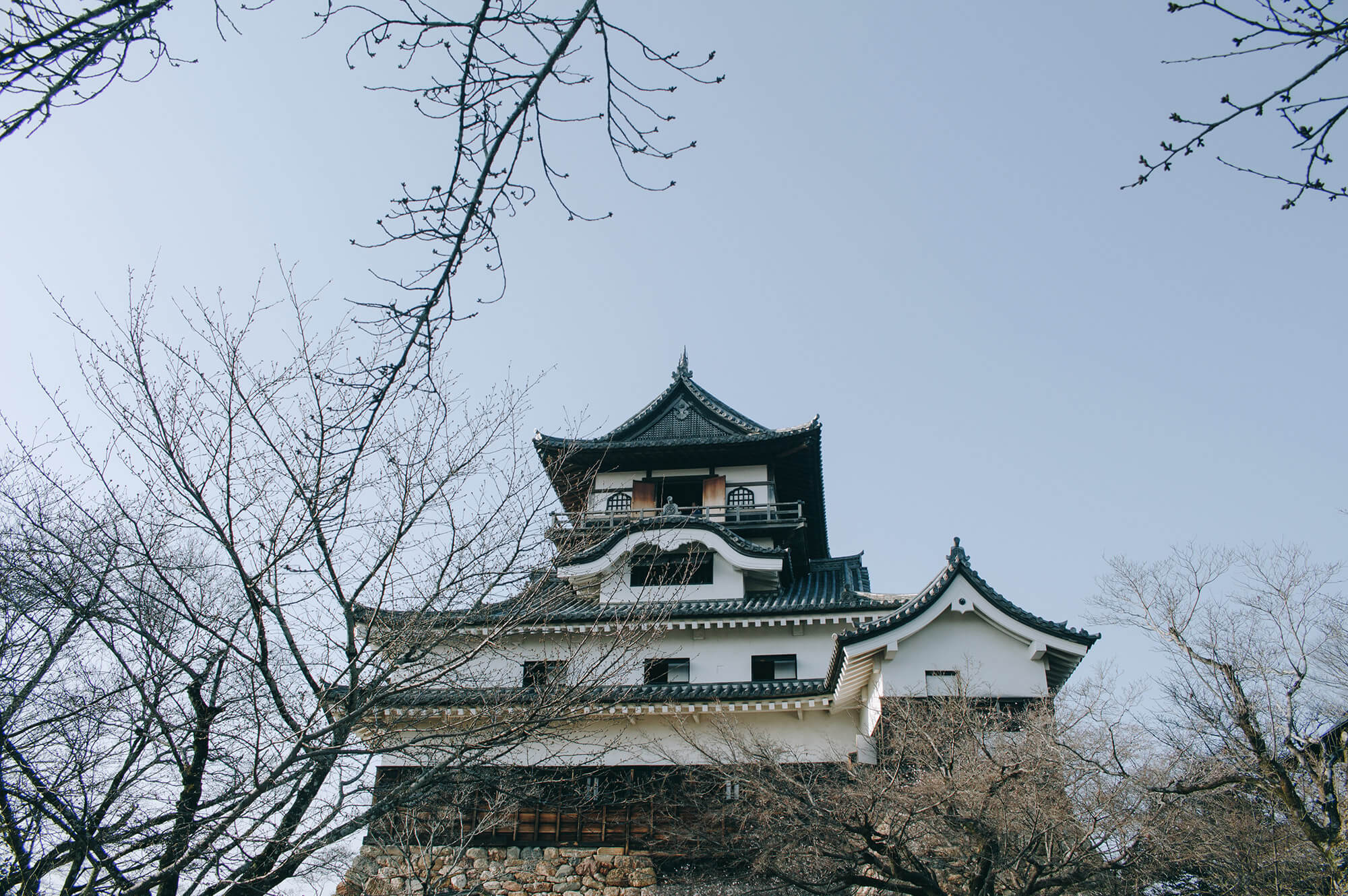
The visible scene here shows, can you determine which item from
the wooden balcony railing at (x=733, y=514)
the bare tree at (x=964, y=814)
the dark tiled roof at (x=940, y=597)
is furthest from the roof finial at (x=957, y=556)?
the wooden balcony railing at (x=733, y=514)

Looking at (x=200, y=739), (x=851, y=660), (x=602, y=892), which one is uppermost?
(x=851, y=660)

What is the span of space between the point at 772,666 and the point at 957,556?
4.35m

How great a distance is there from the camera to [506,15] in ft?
9.30

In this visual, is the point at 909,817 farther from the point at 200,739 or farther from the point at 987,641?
the point at 200,739

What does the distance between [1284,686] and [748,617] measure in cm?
841

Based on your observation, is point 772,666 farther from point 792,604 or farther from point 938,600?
point 938,600

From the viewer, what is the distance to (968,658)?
13.5 metres

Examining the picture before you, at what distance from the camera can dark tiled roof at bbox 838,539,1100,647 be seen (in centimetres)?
1337

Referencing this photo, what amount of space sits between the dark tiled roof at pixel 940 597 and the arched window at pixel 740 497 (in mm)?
7612

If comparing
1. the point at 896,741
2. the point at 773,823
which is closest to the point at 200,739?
the point at 773,823

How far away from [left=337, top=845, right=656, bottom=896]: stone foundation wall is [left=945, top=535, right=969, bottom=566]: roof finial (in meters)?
6.89

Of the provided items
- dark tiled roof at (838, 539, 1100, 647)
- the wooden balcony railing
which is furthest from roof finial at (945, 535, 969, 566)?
the wooden balcony railing

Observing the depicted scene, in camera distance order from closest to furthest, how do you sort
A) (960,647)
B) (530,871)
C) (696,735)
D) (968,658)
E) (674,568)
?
(968,658), (960,647), (530,871), (696,735), (674,568)

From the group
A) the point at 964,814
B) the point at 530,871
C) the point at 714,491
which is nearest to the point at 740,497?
the point at 714,491
